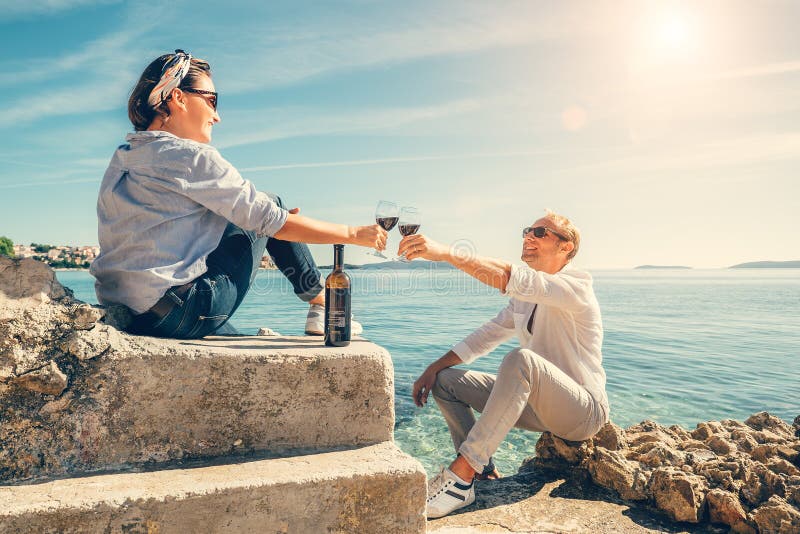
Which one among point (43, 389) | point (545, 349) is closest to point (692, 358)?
point (545, 349)

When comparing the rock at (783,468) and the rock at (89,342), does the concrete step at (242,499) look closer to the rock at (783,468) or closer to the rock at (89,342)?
the rock at (89,342)

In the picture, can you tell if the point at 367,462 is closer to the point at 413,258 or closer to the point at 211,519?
the point at 211,519

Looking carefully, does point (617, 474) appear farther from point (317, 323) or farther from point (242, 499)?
point (242, 499)

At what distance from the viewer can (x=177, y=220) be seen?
284 cm

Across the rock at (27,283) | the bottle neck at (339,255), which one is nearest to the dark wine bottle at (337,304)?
the bottle neck at (339,255)

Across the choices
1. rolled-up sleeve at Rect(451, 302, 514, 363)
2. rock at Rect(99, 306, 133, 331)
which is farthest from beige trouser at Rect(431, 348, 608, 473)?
rock at Rect(99, 306, 133, 331)

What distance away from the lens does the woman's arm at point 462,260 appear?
3.58 m

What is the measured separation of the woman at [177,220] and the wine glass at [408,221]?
→ 1.77 ft

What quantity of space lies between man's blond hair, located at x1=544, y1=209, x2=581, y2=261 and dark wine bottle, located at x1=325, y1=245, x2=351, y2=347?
1.83 m

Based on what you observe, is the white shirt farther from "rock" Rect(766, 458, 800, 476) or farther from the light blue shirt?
the light blue shirt

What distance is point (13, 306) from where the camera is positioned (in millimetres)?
2518

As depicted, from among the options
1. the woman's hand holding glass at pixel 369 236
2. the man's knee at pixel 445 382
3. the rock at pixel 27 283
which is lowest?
the man's knee at pixel 445 382

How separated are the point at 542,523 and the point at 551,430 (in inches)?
28.6

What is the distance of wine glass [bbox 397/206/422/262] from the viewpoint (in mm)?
3582
